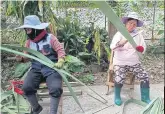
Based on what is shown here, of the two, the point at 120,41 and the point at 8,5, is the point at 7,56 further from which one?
the point at 120,41

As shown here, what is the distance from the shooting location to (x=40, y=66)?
2.66 meters

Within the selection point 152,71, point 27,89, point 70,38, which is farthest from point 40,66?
point 152,71

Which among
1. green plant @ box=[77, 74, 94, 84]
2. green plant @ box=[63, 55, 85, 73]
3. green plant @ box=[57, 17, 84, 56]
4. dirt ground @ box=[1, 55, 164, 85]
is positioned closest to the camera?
green plant @ box=[63, 55, 85, 73]

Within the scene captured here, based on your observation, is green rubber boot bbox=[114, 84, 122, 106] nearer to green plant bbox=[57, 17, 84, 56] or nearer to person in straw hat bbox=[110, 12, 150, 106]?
person in straw hat bbox=[110, 12, 150, 106]

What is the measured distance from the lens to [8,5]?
11.2 ft

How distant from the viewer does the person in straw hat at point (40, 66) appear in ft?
8.24

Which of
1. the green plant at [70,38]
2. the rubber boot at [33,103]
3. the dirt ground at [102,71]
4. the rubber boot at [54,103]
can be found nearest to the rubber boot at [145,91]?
the dirt ground at [102,71]

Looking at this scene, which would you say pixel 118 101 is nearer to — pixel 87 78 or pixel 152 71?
pixel 87 78

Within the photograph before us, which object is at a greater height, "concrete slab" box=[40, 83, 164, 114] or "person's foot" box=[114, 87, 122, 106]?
"person's foot" box=[114, 87, 122, 106]

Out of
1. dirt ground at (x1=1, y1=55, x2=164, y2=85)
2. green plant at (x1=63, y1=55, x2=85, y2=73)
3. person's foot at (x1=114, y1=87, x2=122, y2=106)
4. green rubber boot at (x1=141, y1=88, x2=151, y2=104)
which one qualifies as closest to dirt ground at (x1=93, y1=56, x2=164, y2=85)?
dirt ground at (x1=1, y1=55, x2=164, y2=85)

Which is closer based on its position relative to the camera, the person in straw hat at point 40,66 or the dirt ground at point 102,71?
the person in straw hat at point 40,66

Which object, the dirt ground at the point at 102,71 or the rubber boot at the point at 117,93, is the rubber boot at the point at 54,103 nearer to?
the rubber boot at the point at 117,93

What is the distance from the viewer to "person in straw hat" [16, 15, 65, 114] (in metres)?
2.51

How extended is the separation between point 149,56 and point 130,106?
6.71 ft
